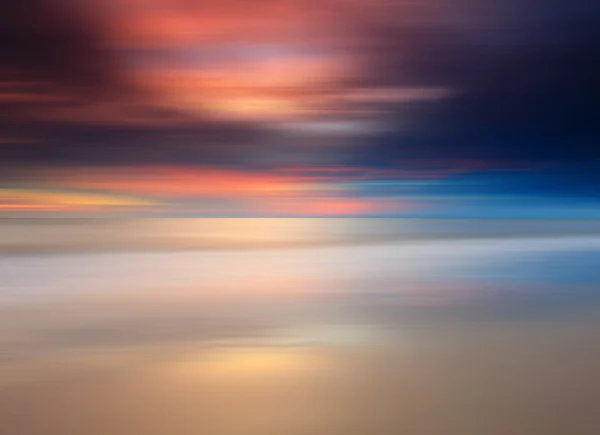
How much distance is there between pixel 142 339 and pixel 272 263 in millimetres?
932

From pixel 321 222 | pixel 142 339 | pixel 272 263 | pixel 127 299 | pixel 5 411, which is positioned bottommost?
pixel 5 411

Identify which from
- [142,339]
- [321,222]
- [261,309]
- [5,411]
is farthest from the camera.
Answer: [321,222]

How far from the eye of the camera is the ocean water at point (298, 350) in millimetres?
624

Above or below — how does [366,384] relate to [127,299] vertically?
below

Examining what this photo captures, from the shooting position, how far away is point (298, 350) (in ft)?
2.81

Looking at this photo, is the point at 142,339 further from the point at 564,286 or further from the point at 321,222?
the point at 321,222

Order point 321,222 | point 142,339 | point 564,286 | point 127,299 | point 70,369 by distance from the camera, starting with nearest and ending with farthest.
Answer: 1. point 70,369
2. point 142,339
3. point 127,299
4. point 564,286
5. point 321,222

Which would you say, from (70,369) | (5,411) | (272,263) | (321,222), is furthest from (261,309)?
(321,222)

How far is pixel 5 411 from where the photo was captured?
0.64 meters

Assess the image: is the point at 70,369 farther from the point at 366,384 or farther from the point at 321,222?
the point at 321,222

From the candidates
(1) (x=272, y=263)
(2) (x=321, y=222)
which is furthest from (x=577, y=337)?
(2) (x=321, y=222)

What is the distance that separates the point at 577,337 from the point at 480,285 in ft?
1.65

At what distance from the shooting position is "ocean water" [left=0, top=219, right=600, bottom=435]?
624 millimetres

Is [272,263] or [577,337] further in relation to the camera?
[272,263]
